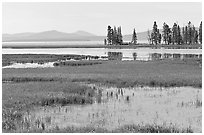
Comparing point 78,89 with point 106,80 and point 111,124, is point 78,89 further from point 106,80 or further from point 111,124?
point 111,124

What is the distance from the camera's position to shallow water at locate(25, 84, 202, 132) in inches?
553

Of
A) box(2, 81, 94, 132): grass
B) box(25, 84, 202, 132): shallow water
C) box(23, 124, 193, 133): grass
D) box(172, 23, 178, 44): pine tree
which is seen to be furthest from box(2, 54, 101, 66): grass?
box(172, 23, 178, 44): pine tree

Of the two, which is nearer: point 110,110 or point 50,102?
point 110,110

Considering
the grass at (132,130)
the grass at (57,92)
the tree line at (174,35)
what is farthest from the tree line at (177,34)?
the grass at (132,130)

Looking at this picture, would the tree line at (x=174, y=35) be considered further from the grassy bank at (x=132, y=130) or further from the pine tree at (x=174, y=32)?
the grassy bank at (x=132, y=130)

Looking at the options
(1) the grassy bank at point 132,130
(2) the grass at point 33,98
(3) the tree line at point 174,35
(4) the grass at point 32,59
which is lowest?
(1) the grassy bank at point 132,130

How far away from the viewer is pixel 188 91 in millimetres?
22594

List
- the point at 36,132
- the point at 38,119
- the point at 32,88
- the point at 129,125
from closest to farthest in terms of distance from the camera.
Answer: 1. the point at 36,132
2. the point at 129,125
3. the point at 38,119
4. the point at 32,88

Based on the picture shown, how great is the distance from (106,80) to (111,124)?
1397 cm

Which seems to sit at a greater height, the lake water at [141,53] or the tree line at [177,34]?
the tree line at [177,34]

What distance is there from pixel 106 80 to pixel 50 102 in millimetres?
10007

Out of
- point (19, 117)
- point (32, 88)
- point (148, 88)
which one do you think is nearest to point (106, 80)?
point (148, 88)

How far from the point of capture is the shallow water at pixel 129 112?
553 inches

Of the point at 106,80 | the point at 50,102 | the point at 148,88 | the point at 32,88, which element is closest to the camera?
the point at 50,102
